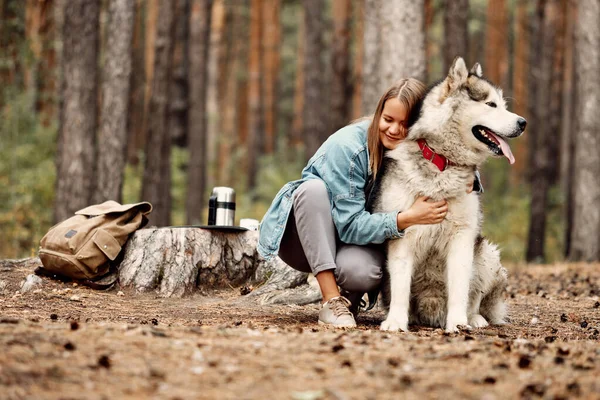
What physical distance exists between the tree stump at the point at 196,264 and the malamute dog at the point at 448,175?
6.07 feet

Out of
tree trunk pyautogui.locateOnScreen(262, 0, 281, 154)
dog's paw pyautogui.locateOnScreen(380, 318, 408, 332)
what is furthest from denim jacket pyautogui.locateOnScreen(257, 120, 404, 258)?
tree trunk pyautogui.locateOnScreen(262, 0, 281, 154)

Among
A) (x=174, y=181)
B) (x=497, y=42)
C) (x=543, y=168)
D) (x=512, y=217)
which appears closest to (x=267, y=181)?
(x=174, y=181)

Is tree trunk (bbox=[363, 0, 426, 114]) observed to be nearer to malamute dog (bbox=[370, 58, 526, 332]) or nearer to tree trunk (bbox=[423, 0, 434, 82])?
tree trunk (bbox=[423, 0, 434, 82])

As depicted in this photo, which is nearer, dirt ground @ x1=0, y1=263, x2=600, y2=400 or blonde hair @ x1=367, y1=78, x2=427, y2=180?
dirt ground @ x1=0, y1=263, x2=600, y2=400

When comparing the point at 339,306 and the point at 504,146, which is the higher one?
the point at 504,146

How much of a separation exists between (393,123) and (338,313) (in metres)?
1.38

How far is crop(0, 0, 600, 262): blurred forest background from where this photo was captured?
9.80 metres

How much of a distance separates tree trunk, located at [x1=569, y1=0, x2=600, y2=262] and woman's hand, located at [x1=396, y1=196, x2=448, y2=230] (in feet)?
24.7

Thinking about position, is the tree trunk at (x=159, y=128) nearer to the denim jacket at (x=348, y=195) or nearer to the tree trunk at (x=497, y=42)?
the denim jacket at (x=348, y=195)

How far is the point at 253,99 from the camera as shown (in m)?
23.3

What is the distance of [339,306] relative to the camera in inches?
207

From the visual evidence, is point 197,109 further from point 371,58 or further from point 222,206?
point 222,206

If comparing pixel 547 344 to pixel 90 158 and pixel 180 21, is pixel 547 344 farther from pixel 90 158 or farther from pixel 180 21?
pixel 180 21

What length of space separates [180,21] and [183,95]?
1.63 m
